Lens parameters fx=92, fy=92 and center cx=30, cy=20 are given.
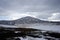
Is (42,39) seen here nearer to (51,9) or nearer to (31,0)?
(51,9)

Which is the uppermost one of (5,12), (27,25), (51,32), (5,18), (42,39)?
(5,12)

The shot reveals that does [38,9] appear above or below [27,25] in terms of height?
above

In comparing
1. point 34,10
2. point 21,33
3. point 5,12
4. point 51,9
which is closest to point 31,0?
point 34,10

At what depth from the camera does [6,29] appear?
4977 millimetres

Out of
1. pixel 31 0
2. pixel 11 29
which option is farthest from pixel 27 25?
pixel 31 0

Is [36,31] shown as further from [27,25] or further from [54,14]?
[54,14]

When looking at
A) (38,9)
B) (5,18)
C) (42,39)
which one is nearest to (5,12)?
(5,18)

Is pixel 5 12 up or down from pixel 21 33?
up

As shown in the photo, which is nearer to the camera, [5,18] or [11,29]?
[5,18]

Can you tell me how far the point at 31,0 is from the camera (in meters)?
4.63

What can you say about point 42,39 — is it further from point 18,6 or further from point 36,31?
point 18,6

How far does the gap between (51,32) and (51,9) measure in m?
1.17

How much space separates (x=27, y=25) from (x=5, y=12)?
1.32 m

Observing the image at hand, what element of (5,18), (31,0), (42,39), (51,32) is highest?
(31,0)
